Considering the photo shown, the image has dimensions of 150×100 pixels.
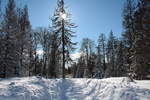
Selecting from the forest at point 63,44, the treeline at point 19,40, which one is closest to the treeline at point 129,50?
the forest at point 63,44

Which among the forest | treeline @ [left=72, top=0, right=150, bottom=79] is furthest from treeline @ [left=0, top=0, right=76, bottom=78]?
treeline @ [left=72, top=0, right=150, bottom=79]

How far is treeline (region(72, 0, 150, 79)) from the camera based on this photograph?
57.6 ft

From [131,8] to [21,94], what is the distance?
21.7 m

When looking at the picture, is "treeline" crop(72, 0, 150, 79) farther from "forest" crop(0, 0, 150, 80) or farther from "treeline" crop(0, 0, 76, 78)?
"treeline" crop(0, 0, 76, 78)

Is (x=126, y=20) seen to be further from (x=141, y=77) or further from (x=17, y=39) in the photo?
(x=17, y=39)

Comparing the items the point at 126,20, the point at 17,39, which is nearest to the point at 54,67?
the point at 17,39

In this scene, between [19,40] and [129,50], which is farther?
[19,40]

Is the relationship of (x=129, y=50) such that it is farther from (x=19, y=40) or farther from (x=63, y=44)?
(x=19, y=40)

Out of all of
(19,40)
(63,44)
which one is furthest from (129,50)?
(19,40)

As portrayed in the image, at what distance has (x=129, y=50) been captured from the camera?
22625 millimetres

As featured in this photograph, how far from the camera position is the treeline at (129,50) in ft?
57.6

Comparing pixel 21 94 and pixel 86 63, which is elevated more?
pixel 86 63

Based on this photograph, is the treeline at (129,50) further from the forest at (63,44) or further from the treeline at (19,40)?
the treeline at (19,40)

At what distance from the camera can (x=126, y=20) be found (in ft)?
85.4
